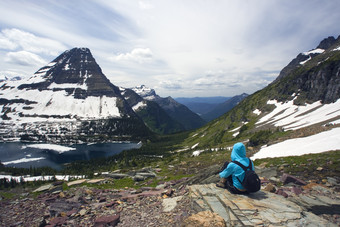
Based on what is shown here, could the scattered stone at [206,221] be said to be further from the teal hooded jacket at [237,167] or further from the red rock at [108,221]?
the red rock at [108,221]

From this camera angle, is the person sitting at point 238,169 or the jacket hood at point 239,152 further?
the jacket hood at point 239,152

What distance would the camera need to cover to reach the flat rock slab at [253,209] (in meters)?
7.23

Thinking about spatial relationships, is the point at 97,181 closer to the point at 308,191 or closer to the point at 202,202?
the point at 202,202

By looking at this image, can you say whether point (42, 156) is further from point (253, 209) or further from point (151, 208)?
point (253, 209)

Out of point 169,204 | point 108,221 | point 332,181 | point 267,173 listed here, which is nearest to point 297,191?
point 332,181

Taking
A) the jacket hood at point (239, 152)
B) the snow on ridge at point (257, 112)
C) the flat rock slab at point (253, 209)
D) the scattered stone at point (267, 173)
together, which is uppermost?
the snow on ridge at point (257, 112)

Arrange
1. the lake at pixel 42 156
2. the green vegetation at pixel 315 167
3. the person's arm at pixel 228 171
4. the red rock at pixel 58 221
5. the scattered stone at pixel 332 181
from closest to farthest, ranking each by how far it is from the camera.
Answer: the person's arm at pixel 228 171 < the red rock at pixel 58 221 < the scattered stone at pixel 332 181 < the green vegetation at pixel 315 167 < the lake at pixel 42 156

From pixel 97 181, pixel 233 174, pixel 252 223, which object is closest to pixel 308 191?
pixel 233 174

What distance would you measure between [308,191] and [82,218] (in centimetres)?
1492

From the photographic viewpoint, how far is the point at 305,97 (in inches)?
3393

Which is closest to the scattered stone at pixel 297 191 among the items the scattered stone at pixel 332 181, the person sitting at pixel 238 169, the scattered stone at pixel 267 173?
the scattered stone at pixel 332 181

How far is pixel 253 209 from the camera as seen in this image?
26.6 feet

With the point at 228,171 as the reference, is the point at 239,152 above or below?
above

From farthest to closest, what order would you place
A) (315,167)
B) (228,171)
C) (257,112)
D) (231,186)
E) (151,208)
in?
(257,112)
(315,167)
(151,208)
(231,186)
(228,171)
